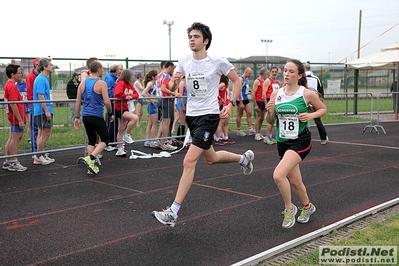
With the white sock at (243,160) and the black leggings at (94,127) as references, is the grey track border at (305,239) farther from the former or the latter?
the black leggings at (94,127)

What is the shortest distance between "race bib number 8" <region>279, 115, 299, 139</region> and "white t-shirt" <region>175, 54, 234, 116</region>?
777mm

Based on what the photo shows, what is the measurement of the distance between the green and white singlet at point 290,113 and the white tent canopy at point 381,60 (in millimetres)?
18106

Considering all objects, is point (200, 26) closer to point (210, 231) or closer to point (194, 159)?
point (194, 159)

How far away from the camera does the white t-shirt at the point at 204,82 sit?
559 centimetres

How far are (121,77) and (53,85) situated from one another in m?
7.54

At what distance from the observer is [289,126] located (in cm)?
532

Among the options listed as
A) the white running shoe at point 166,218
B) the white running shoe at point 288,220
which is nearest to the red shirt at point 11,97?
the white running shoe at point 166,218

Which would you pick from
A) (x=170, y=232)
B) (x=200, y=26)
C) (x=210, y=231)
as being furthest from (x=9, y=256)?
(x=200, y=26)

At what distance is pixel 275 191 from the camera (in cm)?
706

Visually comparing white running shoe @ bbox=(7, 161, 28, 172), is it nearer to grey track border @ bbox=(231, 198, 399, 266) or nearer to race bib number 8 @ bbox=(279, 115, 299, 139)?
race bib number 8 @ bbox=(279, 115, 299, 139)

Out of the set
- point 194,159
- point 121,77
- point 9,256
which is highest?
point 121,77

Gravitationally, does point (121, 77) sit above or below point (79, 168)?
above

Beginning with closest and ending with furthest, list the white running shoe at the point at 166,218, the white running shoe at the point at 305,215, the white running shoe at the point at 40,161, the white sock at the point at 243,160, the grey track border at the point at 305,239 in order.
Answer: the grey track border at the point at 305,239, the white running shoe at the point at 166,218, the white running shoe at the point at 305,215, the white sock at the point at 243,160, the white running shoe at the point at 40,161

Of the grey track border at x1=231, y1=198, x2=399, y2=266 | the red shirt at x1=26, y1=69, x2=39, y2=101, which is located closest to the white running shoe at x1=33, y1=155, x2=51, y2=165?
the red shirt at x1=26, y1=69, x2=39, y2=101
